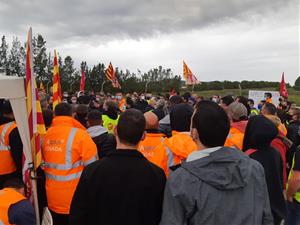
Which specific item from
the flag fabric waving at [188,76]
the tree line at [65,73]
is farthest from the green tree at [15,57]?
the flag fabric waving at [188,76]

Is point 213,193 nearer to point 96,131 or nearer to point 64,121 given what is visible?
point 64,121

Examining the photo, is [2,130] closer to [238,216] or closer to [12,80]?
[12,80]

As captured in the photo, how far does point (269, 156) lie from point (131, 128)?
1585mm

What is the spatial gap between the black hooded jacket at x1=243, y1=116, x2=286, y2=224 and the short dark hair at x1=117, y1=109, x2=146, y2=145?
4.54 feet

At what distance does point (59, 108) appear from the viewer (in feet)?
12.7

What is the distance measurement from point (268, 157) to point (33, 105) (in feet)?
7.93

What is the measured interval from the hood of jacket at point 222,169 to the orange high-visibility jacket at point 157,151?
1.61 meters

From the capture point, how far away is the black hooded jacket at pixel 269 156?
2862 mm

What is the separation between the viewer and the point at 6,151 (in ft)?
12.4

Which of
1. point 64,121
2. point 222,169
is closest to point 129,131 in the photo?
point 222,169

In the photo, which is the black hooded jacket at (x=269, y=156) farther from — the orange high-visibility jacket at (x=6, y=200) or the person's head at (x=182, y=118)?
the orange high-visibility jacket at (x=6, y=200)

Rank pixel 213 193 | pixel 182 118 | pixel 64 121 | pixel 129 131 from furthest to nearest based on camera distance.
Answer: pixel 182 118 < pixel 64 121 < pixel 129 131 < pixel 213 193

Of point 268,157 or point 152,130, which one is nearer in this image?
point 268,157

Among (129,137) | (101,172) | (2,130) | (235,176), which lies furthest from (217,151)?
(2,130)
